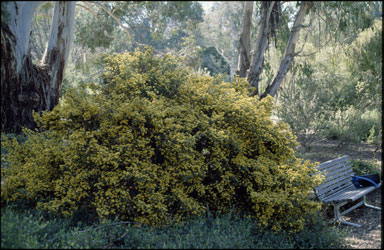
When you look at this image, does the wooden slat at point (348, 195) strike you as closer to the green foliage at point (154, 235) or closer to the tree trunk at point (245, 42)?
the green foliage at point (154, 235)

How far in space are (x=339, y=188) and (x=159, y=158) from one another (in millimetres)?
3457

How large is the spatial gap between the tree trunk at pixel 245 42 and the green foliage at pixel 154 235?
5.65 m

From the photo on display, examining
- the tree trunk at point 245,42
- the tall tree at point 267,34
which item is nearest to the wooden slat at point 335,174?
the tall tree at point 267,34

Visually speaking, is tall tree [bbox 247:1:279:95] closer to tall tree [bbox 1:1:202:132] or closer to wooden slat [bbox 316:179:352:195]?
tall tree [bbox 1:1:202:132]

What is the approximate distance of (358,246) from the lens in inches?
185

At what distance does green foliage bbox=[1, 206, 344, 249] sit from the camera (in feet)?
11.3

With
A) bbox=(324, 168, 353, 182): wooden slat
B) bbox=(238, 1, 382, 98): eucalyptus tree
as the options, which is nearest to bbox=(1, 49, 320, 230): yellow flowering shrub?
→ bbox=(324, 168, 353, 182): wooden slat

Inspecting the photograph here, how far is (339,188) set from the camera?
20.7ft

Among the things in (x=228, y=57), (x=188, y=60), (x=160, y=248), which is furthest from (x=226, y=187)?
(x=228, y=57)

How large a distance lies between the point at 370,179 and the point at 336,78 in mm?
5645

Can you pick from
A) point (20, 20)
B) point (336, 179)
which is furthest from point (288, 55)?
point (20, 20)

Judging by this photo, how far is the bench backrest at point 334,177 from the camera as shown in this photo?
5.87 metres

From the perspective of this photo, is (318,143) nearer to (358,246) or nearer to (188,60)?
(188,60)

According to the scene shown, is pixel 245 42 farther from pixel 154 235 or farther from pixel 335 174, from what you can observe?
pixel 154 235
